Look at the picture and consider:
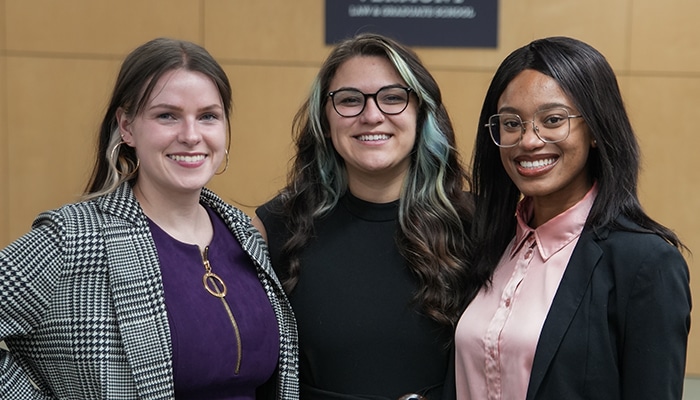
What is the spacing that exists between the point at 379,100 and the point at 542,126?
2.17 feet

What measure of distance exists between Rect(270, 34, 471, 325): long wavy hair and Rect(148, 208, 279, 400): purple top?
29 cm

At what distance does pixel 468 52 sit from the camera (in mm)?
4977

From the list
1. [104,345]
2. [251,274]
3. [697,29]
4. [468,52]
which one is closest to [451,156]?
[251,274]

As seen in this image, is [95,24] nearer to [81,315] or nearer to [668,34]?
[81,315]

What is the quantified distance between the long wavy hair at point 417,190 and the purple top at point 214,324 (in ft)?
0.94

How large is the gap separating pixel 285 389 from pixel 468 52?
3172 mm

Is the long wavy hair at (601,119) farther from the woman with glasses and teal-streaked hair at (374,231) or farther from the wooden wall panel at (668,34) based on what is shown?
the wooden wall panel at (668,34)

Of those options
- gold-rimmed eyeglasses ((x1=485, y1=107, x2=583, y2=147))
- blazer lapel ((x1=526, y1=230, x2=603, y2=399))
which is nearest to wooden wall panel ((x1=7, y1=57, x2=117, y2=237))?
gold-rimmed eyeglasses ((x1=485, y1=107, x2=583, y2=147))

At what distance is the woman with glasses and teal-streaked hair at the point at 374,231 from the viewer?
2457 millimetres

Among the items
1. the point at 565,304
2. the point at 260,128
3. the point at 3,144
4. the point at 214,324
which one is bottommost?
the point at 214,324

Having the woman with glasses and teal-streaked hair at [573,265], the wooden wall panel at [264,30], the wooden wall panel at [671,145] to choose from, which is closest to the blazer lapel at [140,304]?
the woman with glasses and teal-streaked hair at [573,265]

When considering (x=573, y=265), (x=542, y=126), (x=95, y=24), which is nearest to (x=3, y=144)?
(x=95, y=24)

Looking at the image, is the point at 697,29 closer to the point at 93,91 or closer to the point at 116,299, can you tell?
the point at 93,91

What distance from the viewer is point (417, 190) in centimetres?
264
